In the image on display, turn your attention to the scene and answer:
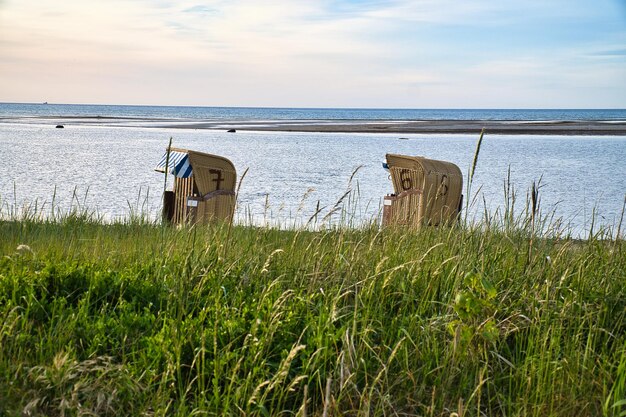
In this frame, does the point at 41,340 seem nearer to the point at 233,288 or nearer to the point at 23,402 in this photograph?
the point at 23,402

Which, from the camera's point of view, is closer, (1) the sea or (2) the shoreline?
(1) the sea

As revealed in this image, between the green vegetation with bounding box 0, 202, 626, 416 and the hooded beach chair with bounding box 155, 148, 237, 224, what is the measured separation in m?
3.55

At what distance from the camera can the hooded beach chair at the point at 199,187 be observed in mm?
8711

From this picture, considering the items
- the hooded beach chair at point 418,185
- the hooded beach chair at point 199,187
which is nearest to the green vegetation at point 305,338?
the hooded beach chair at point 199,187

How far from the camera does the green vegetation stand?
342 cm

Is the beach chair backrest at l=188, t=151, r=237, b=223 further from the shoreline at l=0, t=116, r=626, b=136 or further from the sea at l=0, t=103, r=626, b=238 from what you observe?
the shoreline at l=0, t=116, r=626, b=136

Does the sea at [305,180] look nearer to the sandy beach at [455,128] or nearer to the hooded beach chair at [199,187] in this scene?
the hooded beach chair at [199,187]

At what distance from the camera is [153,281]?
4.79 metres

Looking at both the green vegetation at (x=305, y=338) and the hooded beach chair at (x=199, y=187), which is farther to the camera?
the hooded beach chair at (x=199, y=187)

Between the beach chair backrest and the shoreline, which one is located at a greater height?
the beach chair backrest

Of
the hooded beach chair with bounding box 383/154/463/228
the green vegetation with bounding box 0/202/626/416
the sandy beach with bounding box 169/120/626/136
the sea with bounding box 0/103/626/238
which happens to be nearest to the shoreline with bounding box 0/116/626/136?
the sandy beach with bounding box 169/120/626/136

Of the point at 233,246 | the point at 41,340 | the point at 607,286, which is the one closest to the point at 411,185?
the point at 233,246

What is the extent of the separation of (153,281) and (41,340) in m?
1.14

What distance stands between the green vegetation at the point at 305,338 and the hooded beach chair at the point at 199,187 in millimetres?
3547
